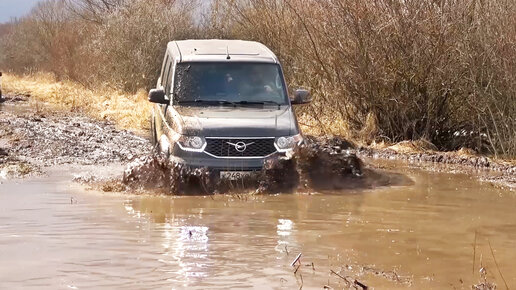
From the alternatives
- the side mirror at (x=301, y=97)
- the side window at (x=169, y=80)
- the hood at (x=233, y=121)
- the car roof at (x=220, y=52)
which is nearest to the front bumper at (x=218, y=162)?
the hood at (x=233, y=121)

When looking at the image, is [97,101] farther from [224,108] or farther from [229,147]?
[229,147]

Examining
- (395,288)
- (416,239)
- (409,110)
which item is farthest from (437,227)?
(409,110)

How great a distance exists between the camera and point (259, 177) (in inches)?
402

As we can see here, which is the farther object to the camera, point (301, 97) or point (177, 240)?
point (301, 97)

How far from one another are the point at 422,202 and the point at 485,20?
5337 mm

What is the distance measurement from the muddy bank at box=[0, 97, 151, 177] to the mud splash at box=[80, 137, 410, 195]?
6.73 feet

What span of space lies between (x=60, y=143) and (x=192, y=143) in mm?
6079

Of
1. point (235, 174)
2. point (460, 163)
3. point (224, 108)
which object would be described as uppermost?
point (224, 108)

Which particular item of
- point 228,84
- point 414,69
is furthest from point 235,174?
point 414,69

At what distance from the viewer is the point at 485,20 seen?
14.1 metres

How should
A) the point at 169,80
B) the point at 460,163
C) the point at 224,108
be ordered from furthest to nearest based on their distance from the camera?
the point at 460,163 → the point at 169,80 → the point at 224,108

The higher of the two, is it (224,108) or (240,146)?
(224,108)

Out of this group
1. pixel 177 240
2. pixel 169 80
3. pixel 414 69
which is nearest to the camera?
pixel 177 240

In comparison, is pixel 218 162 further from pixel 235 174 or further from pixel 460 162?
pixel 460 162
